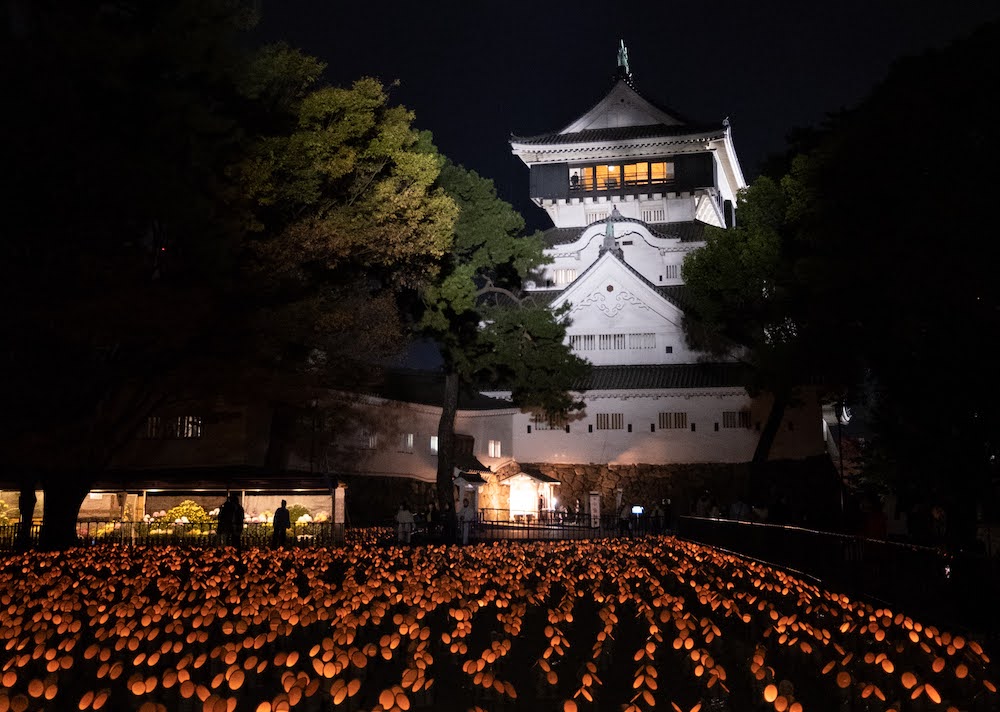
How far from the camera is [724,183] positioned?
201 ft

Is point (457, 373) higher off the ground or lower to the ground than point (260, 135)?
lower

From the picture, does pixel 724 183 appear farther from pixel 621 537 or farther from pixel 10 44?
pixel 10 44

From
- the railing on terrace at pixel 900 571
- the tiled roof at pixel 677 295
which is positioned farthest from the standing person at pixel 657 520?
the railing on terrace at pixel 900 571

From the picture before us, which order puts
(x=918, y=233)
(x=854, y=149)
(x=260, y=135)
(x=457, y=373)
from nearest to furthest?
(x=918, y=233) → (x=854, y=149) → (x=260, y=135) → (x=457, y=373)

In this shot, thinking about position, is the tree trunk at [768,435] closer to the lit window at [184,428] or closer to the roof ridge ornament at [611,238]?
the roof ridge ornament at [611,238]

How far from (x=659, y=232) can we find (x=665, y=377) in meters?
10.9

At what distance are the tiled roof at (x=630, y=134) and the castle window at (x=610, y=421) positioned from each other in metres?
18.1

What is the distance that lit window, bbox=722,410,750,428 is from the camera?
43500mm

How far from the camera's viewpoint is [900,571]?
12641 mm

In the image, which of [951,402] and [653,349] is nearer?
→ [951,402]

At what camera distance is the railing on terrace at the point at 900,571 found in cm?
1077

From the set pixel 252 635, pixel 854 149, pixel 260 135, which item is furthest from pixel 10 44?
pixel 854 149

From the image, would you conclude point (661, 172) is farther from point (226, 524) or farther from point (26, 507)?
point (26, 507)

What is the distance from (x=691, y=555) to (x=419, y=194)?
11375 mm
